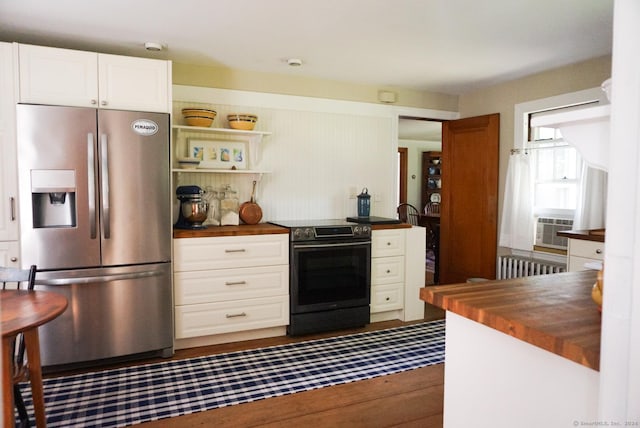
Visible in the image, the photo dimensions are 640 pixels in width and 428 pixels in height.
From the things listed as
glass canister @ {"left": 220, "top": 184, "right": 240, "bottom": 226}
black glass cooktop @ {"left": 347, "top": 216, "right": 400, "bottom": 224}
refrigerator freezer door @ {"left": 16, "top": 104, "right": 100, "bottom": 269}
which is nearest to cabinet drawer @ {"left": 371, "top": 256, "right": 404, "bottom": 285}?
black glass cooktop @ {"left": 347, "top": 216, "right": 400, "bottom": 224}

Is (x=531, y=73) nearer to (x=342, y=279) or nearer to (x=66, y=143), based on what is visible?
(x=342, y=279)

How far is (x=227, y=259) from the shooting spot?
3320mm

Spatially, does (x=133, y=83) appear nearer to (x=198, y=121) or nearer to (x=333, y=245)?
(x=198, y=121)

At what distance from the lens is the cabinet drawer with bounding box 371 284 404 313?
12.7 ft

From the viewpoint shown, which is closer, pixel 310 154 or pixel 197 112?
pixel 197 112

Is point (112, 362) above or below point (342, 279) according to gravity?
below

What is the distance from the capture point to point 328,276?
362cm

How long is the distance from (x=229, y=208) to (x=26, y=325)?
2.28 m

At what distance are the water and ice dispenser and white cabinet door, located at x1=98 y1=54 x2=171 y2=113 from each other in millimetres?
546

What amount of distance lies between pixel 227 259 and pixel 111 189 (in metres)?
0.93

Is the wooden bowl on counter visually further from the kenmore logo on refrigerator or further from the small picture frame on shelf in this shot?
the kenmore logo on refrigerator

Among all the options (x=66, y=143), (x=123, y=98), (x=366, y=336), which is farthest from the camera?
(x=366, y=336)

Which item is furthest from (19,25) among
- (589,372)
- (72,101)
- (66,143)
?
(589,372)

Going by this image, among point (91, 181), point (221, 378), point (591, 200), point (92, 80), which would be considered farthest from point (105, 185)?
point (591, 200)
